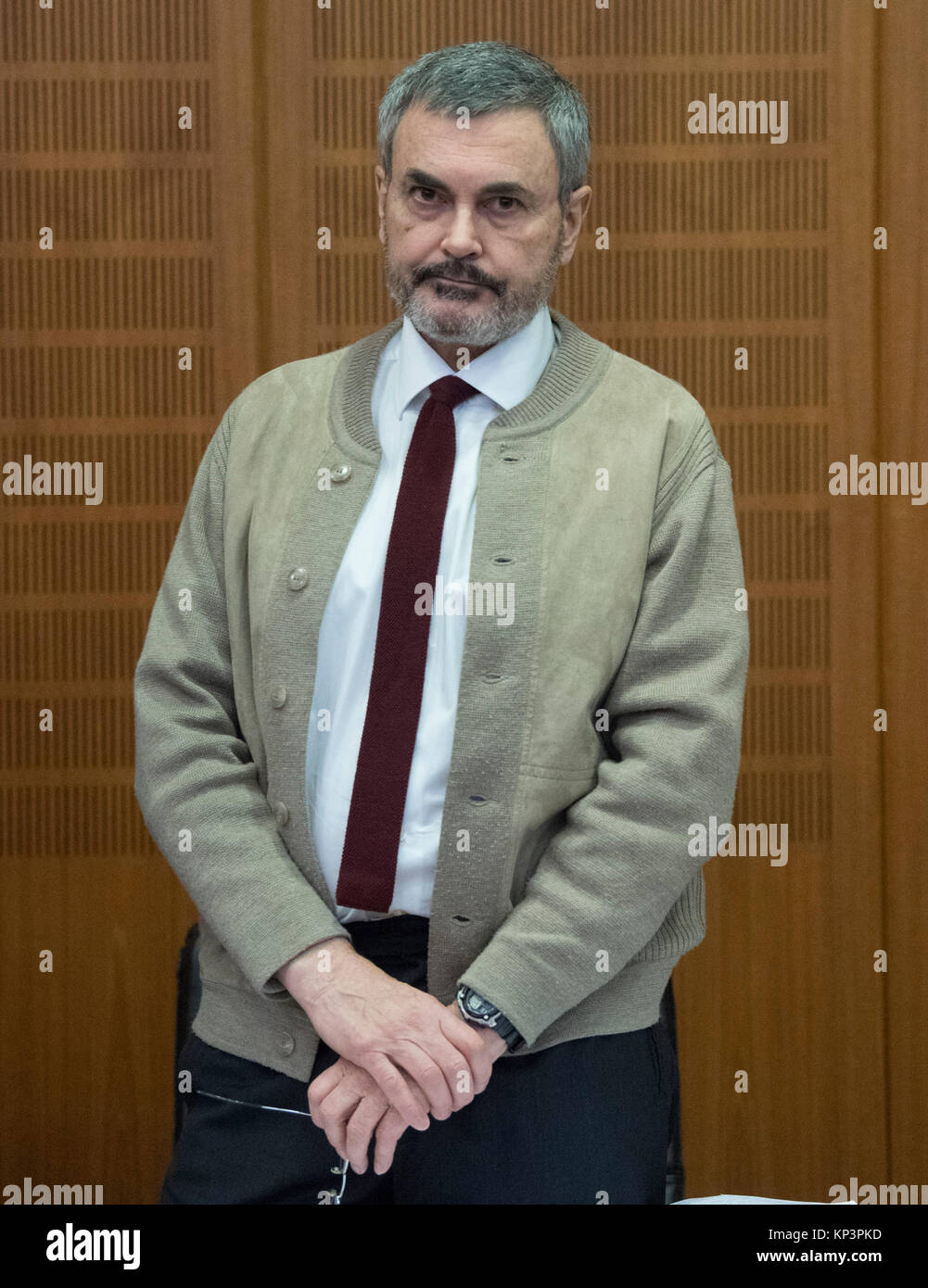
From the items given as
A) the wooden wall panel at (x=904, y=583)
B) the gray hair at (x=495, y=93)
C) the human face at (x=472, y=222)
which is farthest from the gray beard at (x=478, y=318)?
the wooden wall panel at (x=904, y=583)

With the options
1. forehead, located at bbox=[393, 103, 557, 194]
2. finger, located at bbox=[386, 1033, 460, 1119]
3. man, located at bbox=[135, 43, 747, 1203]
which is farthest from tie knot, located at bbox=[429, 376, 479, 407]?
finger, located at bbox=[386, 1033, 460, 1119]

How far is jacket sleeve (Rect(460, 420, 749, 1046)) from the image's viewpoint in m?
1.47

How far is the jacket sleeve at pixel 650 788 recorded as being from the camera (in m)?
1.47

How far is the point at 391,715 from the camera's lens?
1.55 m

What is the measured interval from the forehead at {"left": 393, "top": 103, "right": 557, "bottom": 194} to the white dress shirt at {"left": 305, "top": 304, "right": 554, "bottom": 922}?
186 mm

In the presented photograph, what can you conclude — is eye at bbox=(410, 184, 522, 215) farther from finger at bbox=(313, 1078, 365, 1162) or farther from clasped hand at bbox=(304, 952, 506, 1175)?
finger at bbox=(313, 1078, 365, 1162)

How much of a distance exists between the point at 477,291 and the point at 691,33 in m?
1.37

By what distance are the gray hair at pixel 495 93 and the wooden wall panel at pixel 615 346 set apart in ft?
3.58

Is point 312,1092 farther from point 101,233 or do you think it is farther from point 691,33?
point 691,33

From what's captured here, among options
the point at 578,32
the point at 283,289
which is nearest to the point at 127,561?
the point at 283,289

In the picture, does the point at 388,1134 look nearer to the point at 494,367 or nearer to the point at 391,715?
the point at 391,715

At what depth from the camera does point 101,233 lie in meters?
2.70

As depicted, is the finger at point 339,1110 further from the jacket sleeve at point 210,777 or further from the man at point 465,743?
the jacket sleeve at point 210,777

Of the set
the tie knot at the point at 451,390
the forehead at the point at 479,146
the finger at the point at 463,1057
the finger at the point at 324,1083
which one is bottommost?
the finger at the point at 324,1083
